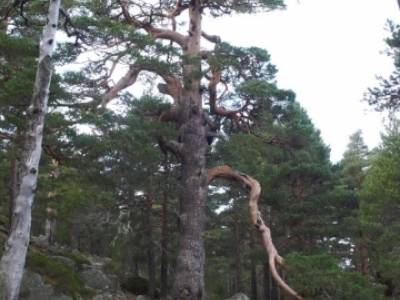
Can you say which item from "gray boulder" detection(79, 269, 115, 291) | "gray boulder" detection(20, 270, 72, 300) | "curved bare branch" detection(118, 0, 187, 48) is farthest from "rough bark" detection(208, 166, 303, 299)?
"gray boulder" detection(79, 269, 115, 291)

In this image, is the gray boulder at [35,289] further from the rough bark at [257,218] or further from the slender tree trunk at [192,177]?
the rough bark at [257,218]

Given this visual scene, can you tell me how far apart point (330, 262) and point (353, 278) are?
50 centimetres

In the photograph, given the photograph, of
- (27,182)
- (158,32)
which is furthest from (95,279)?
(27,182)

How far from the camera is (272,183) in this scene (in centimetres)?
2044

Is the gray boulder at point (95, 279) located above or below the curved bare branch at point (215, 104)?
below

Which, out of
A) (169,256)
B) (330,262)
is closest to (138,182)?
(169,256)

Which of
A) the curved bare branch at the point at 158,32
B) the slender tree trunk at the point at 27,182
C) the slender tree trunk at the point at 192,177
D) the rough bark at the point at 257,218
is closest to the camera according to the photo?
the slender tree trunk at the point at 27,182

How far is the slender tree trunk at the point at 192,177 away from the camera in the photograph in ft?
38.0

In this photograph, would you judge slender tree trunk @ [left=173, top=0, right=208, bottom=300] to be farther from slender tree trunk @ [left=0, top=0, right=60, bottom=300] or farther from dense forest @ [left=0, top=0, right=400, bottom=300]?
slender tree trunk @ [left=0, top=0, right=60, bottom=300]

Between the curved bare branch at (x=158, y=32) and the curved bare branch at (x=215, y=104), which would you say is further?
the curved bare branch at (x=158, y=32)

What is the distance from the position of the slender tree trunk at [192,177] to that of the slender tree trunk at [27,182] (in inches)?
176

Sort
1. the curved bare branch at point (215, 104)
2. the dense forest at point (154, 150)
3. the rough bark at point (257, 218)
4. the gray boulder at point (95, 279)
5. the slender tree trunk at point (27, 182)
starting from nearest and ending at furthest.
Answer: the slender tree trunk at point (27, 182) < the dense forest at point (154, 150) < the rough bark at point (257, 218) < the curved bare branch at point (215, 104) < the gray boulder at point (95, 279)

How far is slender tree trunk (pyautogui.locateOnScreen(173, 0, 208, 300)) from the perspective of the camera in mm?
11586

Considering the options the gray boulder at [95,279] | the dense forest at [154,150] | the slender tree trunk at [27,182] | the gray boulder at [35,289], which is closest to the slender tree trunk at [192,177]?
the dense forest at [154,150]
